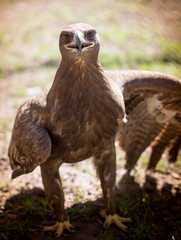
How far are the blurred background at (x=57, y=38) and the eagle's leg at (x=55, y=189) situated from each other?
2079 millimetres

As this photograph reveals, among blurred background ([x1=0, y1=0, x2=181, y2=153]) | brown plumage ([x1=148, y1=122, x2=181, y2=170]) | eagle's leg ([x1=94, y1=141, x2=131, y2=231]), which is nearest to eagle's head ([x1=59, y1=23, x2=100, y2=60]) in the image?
eagle's leg ([x1=94, y1=141, x2=131, y2=231])

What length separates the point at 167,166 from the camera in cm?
502

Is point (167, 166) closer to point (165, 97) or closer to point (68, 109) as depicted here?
point (165, 97)

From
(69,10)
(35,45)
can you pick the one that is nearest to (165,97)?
(35,45)

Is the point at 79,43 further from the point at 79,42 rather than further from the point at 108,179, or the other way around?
the point at 108,179

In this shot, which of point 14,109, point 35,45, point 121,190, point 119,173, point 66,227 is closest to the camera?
point 66,227

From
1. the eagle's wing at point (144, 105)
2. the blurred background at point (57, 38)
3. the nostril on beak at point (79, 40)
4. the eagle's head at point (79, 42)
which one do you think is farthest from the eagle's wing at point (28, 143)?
the blurred background at point (57, 38)

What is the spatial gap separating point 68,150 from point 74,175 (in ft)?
5.88

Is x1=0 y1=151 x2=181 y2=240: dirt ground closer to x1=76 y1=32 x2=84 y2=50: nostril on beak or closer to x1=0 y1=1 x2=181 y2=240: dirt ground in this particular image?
x1=0 y1=1 x2=181 y2=240: dirt ground

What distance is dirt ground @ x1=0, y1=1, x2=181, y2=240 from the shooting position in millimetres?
3660

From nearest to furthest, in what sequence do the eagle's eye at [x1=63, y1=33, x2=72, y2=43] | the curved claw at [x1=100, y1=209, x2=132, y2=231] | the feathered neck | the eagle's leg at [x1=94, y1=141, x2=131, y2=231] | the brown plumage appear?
1. the eagle's eye at [x1=63, y1=33, x2=72, y2=43]
2. the feathered neck
3. the eagle's leg at [x1=94, y1=141, x2=131, y2=231]
4. the curved claw at [x1=100, y1=209, x2=132, y2=231]
5. the brown plumage

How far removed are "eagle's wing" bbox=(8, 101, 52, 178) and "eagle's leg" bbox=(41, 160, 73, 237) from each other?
9.9 inches

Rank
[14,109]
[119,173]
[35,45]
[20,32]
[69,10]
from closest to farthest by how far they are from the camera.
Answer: [119,173] → [14,109] → [35,45] → [20,32] → [69,10]

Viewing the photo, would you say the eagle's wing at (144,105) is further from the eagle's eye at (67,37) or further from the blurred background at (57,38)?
the blurred background at (57,38)
